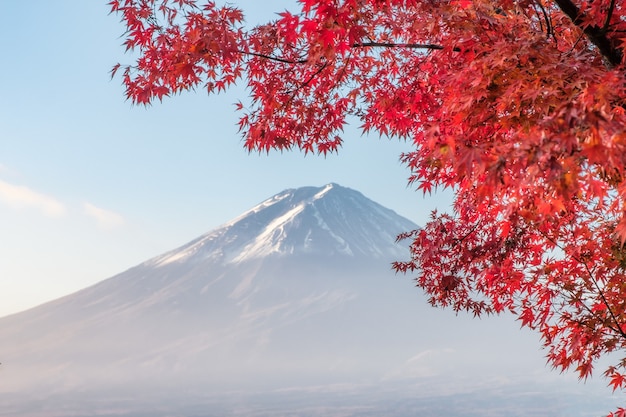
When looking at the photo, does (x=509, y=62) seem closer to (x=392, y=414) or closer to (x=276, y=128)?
(x=276, y=128)

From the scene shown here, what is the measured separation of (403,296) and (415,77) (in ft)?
606

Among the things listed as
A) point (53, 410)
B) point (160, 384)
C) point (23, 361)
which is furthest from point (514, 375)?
point (23, 361)

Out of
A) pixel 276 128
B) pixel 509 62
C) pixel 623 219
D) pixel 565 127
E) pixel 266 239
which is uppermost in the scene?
pixel 266 239

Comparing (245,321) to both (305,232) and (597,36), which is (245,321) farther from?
(597,36)

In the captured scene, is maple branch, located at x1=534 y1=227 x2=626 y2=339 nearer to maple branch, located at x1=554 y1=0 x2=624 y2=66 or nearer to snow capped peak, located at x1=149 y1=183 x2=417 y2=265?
maple branch, located at x1=554 y1=0 x2=624 y2=66

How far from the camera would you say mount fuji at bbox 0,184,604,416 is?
6137 inches

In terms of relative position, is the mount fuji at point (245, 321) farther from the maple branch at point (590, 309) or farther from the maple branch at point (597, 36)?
the maple branch at point (597, 36)

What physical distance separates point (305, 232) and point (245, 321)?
34678 mm

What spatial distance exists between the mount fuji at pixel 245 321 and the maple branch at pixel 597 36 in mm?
148464

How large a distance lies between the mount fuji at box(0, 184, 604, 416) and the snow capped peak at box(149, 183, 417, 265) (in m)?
0.44

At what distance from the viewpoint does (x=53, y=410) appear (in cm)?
10575

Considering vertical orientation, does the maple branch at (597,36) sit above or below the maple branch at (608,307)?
above

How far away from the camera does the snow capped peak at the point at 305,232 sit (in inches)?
6713

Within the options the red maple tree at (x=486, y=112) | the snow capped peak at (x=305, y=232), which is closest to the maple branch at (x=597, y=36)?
the red maple tree at (x=486, y=112)
